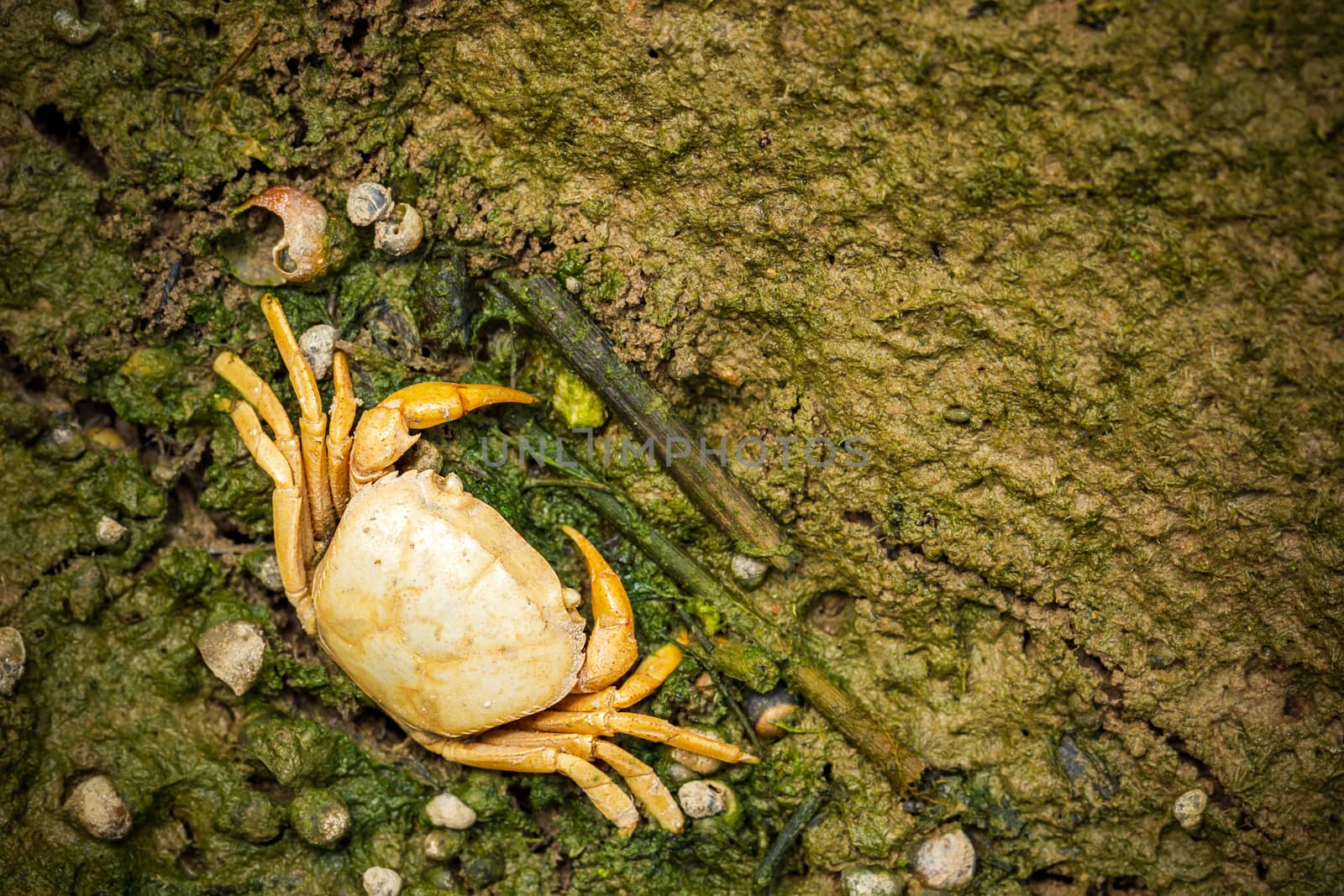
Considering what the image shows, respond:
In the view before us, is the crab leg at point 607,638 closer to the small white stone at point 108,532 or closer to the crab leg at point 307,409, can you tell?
the crab leg at point 307,409

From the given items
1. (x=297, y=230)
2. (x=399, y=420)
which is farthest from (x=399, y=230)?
(x=399, y=420)

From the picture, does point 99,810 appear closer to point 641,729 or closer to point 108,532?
point 108,532

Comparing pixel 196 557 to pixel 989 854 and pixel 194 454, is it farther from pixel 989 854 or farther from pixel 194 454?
pixel 989 854

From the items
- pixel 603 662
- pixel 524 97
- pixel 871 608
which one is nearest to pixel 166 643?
pixel 603 662

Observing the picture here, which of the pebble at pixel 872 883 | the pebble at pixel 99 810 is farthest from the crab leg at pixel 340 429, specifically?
the pebble at pixel 872 883

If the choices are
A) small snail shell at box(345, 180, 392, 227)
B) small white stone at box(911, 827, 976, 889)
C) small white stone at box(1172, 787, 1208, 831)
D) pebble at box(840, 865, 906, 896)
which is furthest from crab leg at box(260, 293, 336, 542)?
small white stone at box(1172, 787, 1208, 831)

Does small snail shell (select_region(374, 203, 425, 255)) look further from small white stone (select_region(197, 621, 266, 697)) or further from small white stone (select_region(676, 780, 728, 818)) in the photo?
small white stone (select_region(676, 780, 728, 818))
